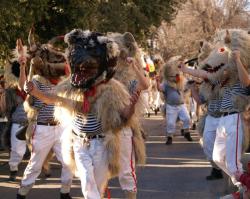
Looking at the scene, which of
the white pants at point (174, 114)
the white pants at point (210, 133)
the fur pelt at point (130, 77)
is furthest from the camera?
the white pants at point (174, 114)

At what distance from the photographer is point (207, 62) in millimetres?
7949

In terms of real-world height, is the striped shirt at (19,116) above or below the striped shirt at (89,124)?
Answer: below

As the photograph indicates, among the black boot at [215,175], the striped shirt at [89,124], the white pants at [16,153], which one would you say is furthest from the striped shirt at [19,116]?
the striped shirt at [89,124]

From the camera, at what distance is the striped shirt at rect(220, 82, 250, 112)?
7.51 m

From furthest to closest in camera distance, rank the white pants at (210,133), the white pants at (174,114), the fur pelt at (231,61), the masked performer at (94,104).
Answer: the white pants at (174,114)
the white pants at (210,133)
the fur pelt at (231,61)
the masked performer at (94,104)

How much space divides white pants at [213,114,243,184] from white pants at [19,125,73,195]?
1848 millimetres

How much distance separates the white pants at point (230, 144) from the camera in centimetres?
725

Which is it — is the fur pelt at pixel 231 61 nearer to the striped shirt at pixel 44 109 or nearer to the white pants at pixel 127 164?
the white pants at pixel 127 164

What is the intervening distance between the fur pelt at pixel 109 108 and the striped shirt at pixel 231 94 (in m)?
1.88

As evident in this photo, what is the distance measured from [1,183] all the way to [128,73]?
11.5 feet

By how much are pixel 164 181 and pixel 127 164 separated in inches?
109

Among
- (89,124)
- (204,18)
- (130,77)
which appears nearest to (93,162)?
(89,124)

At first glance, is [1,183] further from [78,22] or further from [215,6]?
[215,6]

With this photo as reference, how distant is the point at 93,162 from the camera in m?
5.88
